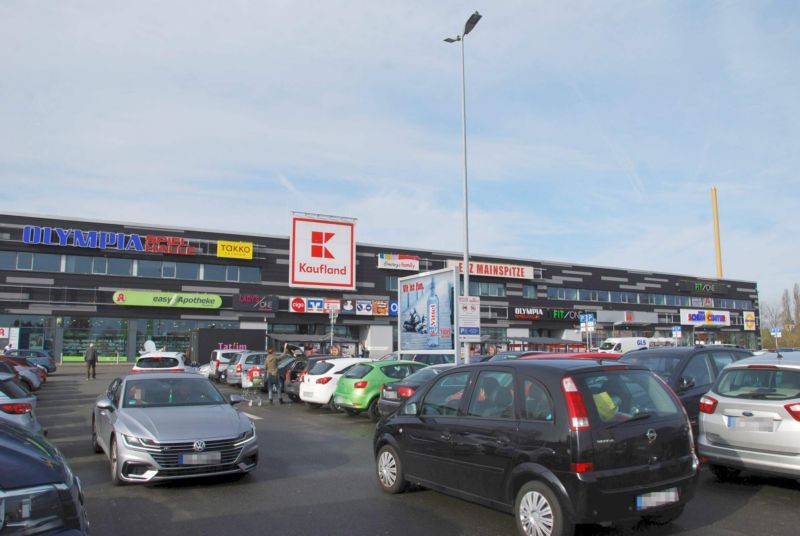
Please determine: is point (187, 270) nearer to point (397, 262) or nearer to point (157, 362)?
point (397, 262)

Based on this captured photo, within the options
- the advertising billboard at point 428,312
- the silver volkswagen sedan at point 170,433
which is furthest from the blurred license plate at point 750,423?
the advertising billboard at point 428,312

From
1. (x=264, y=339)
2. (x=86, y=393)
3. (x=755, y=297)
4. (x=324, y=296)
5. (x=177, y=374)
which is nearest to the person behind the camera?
(x=177, y=374)

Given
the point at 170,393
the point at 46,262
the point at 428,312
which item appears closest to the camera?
the point at 170,393

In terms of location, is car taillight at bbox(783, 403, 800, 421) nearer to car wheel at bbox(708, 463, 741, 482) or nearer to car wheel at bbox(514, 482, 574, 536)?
car wheel at bbox(708, 463, 741, 482)

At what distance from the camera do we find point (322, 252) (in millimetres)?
49281

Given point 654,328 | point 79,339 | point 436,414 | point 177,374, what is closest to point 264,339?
point 79,339

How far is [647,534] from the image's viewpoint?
5.86 m

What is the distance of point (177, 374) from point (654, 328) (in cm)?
6788

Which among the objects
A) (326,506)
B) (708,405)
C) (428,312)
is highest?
(428,312)

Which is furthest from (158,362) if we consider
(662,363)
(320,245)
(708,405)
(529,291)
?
(529,291)

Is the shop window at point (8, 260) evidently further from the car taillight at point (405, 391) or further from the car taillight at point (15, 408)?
the car taillight at point (15, 408)

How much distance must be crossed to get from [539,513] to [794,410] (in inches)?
142

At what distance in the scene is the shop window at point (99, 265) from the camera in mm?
44925

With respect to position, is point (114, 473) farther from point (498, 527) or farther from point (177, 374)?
point (498, 527)
